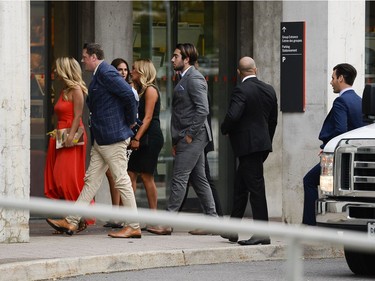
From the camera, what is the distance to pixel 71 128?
12.6 meters

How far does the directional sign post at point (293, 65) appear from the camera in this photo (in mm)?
13078

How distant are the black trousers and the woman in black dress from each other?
1.63 meters

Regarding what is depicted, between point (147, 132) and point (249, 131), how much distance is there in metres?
1.82

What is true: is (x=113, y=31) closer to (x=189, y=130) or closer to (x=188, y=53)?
(x=188, y=53)

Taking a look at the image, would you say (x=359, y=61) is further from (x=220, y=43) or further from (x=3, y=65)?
(x=3, y=65)

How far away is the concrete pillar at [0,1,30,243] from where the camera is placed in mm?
11047

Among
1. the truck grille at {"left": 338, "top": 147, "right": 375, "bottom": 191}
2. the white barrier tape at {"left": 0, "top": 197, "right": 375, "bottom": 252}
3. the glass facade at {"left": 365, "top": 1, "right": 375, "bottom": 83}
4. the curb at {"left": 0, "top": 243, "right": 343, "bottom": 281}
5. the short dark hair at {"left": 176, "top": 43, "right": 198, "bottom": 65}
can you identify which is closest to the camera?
the white barrier tape at {"left": 0, "top": 197, "right": 375, "bottom": 252}

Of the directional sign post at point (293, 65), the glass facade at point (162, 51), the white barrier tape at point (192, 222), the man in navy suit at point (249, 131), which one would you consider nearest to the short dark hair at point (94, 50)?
the man in navy suit at point (249, 131)

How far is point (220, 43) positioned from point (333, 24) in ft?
9.23

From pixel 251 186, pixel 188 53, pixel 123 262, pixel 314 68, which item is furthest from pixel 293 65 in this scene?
pixel 123 262

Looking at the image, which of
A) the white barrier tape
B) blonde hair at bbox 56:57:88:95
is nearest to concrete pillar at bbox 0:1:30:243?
blonde hair at bbox 56:57:88:95

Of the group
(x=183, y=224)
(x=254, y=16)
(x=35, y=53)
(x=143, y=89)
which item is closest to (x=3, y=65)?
(x=143, y=89)

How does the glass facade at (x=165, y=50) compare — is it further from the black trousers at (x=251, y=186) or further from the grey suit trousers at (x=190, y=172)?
the black trousers at (x=251, y=186)

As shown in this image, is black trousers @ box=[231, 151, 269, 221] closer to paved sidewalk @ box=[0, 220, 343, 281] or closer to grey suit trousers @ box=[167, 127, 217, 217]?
paved sidewalk @ box=[0, 220, 343, 281]
